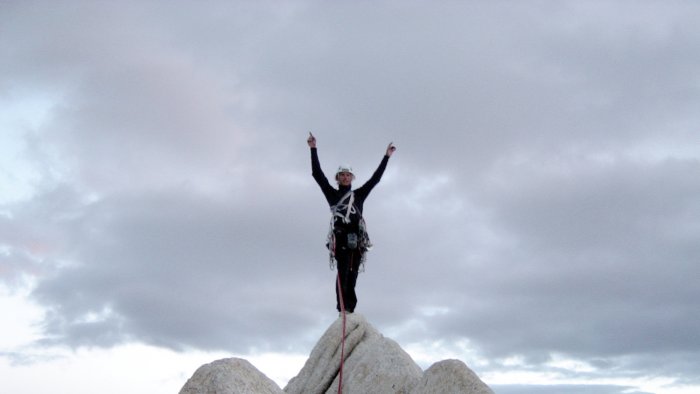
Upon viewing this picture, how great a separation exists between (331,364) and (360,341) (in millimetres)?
1051

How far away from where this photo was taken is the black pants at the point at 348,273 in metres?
24.4

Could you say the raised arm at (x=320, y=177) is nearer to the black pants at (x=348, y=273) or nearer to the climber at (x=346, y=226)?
the climber at (x=346, y=226)

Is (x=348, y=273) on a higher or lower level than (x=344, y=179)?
lower

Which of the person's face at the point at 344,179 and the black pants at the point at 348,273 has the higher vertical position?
the person's face at the point at 344,179

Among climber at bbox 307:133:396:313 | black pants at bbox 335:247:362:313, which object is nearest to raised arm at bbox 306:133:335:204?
climber at bbox 307:133:396:313

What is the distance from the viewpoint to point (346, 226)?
24.8 m

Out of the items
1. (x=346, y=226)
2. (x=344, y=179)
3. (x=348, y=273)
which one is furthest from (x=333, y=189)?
(x=348, y=273)

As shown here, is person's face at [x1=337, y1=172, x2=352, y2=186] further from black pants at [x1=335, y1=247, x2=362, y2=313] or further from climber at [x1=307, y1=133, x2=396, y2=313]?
black pants at [x1=335, y1=247, x2=362, y2=313]

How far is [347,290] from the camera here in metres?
24.5

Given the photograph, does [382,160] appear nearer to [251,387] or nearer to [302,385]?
[302,385]

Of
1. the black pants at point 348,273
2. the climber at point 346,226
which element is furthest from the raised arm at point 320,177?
the black pants at point 348,273

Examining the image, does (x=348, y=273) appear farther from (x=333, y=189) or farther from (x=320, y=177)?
(x=320, y=177)

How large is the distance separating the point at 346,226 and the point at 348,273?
1.55 meters

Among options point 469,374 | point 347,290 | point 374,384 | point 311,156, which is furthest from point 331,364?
point 311,156
